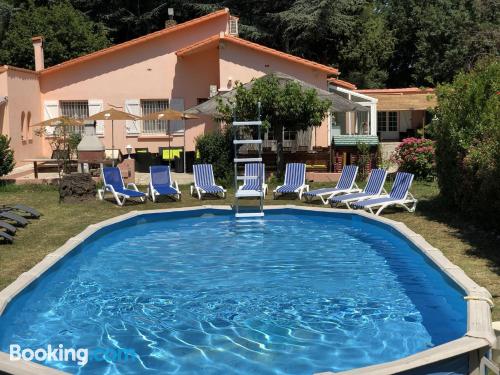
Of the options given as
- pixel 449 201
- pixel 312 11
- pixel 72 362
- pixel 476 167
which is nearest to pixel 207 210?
pixel 449 201

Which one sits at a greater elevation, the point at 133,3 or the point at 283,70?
the point at 133,3

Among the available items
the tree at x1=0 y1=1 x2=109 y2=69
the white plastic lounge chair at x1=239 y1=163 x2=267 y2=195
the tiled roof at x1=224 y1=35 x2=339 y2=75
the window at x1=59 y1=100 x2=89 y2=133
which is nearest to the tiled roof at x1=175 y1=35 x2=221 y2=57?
the tiled roof at x1=224 y1=35 x2=339 y2=75

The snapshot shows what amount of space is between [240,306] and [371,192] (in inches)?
314

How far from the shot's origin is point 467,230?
11.7 meters

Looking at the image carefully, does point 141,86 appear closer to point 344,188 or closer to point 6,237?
point 344,188

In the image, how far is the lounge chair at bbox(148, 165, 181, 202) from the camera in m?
16.5

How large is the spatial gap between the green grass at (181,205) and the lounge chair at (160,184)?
295 mm

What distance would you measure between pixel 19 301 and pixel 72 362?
1864 millimetres

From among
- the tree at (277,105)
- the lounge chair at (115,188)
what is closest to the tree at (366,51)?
the tree at (277,105)

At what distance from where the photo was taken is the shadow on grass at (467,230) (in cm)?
966

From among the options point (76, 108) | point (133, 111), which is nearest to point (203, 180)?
point (133, 111)

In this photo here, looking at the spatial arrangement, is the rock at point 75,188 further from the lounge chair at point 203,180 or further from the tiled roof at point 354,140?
the tiled roof at point 354,140

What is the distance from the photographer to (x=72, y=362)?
648 cm

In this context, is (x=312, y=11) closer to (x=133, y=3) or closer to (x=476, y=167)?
(x=133, y=3)
